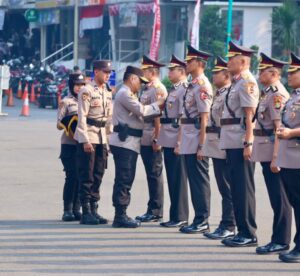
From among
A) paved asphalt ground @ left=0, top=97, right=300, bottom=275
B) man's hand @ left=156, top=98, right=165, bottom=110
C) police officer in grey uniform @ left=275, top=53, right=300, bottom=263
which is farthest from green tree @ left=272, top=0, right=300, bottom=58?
police officer in grey uniform @ left=275, top=53, right=300, bottom=263

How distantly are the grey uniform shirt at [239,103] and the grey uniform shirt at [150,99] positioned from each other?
Answer: 5.61 feet

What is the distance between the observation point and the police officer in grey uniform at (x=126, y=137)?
12.2 m

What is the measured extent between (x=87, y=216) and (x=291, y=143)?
10.9 feet

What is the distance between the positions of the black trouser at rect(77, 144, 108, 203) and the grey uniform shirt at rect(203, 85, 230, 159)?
1.54m

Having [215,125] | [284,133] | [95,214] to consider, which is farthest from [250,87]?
[95,214]

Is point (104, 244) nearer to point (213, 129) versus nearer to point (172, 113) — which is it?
point (213, 129)

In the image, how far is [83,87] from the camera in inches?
494

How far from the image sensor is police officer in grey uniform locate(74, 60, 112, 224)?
12.4 meters

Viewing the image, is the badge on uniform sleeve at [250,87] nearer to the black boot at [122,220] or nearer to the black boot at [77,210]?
the black boot at [122,220]

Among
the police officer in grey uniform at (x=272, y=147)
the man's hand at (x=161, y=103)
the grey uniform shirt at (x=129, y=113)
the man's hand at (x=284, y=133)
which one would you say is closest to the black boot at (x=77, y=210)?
the grey uniform shirt at (x=129, y=113)

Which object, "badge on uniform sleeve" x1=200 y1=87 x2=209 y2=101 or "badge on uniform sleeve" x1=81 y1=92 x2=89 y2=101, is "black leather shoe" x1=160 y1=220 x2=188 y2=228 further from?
"badge on uniform sleeve" x1=81 y1=92 x2=89 y2=101

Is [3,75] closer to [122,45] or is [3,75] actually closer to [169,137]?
[122,45]

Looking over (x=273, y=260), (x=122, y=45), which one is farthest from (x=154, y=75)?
(x=122, y=45)

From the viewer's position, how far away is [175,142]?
12.3 metres
